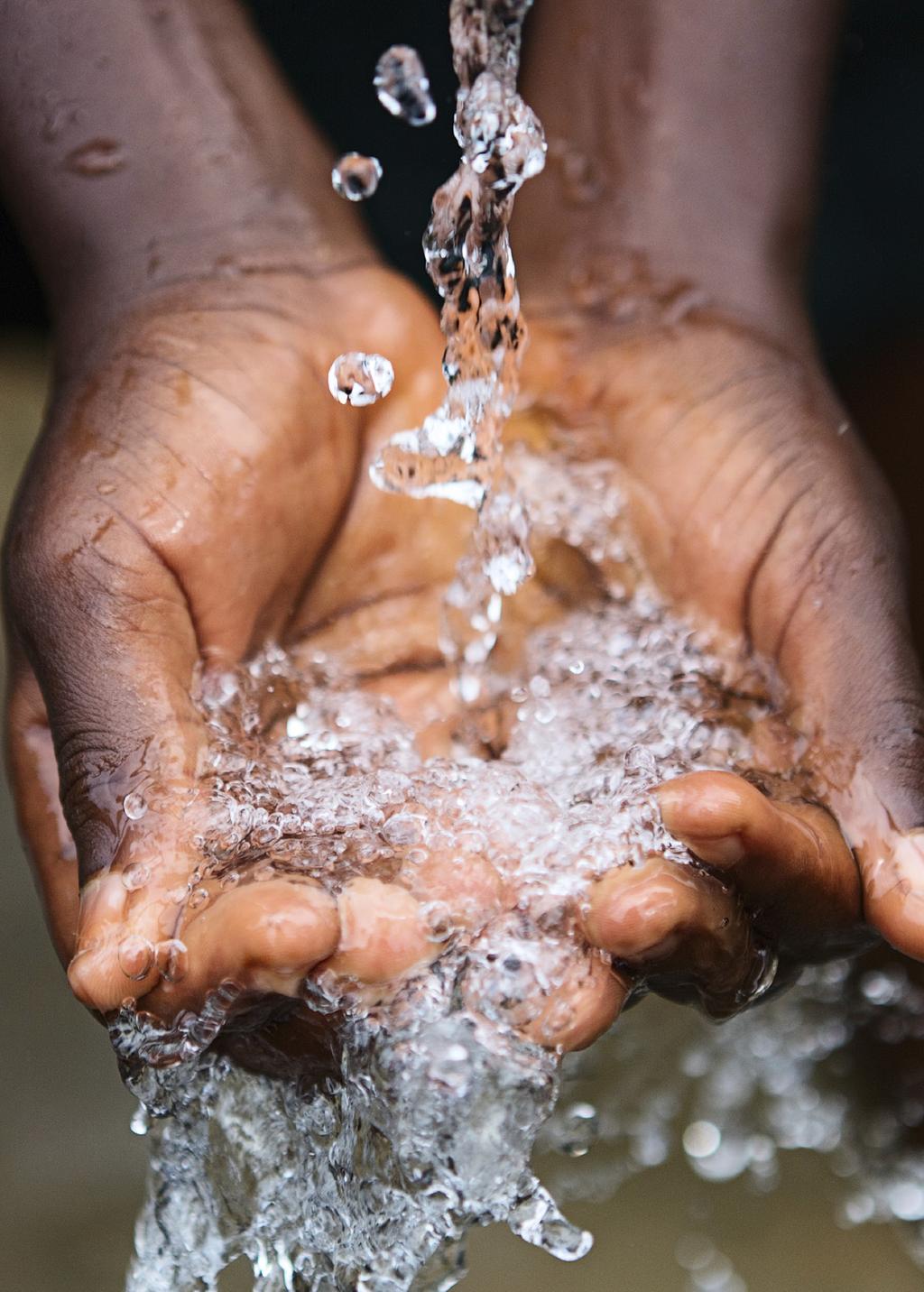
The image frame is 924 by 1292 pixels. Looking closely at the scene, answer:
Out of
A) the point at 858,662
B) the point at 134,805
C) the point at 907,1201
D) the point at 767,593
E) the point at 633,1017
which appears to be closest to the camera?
the point at 134,805

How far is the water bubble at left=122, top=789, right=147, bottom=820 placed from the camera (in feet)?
2.61

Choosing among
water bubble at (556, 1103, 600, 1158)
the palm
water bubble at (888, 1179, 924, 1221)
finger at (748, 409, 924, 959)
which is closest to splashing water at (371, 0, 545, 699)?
the palm

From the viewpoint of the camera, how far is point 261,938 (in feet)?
2.23

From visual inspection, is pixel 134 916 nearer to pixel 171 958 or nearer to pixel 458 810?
pixel 171 958

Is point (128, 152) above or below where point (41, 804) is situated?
above

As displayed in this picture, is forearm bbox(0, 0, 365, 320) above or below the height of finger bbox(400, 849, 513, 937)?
above

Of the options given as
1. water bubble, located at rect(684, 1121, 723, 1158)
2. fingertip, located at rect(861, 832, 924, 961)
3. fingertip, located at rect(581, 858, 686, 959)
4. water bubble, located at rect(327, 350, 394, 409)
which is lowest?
water bubble, located at rect(684, 1121, 723, 1158)

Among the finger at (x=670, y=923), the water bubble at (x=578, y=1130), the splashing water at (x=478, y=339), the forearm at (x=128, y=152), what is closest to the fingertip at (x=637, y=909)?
the finger at (x=670, y=923)

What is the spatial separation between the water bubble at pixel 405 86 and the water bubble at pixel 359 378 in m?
0.34

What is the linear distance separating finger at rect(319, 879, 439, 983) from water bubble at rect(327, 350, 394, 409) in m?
0.54

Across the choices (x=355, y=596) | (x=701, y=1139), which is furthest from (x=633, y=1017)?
(x=355, y=596)

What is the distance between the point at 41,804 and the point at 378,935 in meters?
0.37

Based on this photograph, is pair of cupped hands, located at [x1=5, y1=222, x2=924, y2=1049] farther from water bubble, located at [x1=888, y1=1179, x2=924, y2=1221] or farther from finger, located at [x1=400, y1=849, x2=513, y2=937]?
water bubble, located at [x1=888, y1=1179, x2=924, y2=1221]

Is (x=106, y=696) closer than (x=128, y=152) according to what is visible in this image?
Yes
